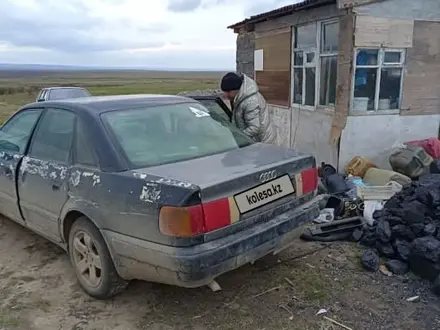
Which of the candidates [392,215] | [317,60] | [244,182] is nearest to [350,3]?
[317,60]

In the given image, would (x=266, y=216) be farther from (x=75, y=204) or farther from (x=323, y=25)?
(x=323, y=25)

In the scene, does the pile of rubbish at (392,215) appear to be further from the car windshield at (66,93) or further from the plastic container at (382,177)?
the car windshield at (66,93)

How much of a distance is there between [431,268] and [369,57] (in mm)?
4371

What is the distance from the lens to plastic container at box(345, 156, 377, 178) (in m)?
6.91

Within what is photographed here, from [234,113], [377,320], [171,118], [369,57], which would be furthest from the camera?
[369,57]

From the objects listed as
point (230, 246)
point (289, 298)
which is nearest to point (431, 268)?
point (289, 298)

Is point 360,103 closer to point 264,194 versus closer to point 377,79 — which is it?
point 377,79

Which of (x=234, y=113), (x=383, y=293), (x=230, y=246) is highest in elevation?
(x=234, y=113)

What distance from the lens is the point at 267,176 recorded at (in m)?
3.27

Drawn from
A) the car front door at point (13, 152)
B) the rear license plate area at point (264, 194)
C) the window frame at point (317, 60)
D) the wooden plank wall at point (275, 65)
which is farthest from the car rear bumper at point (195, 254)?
the wooden plank wall at point (275, 65)

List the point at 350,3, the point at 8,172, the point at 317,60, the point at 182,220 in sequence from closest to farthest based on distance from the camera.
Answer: the point at 182,220 → the point at 8,172 → the point at 350,3 → the point at 317,60

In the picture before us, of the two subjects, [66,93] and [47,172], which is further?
[66,93]

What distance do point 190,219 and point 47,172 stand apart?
1.74 m

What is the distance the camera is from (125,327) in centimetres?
318
